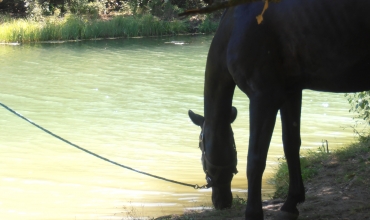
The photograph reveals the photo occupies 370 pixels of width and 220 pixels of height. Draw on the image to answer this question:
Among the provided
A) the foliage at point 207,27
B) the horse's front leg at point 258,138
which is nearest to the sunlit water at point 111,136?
the horse's front leg at point 258,138

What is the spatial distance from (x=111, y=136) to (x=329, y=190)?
6331 mm

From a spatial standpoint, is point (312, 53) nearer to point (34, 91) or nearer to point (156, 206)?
point (156, 206)

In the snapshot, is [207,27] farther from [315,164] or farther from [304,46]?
[304,46]

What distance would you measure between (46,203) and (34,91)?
10.1 metres

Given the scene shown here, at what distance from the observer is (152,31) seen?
35.4m

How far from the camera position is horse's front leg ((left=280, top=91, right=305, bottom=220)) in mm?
4590

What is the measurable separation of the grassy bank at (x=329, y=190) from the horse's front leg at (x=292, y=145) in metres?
0.14

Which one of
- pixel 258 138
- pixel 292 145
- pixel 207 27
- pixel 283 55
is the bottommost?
pixel 292 145

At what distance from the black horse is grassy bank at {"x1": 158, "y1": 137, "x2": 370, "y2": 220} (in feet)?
2.60

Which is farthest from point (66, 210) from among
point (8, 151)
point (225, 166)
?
point (8, 151)

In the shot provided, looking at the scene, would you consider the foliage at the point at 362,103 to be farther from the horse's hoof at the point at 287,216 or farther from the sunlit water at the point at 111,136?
the horse's hoof at the point at 287,216

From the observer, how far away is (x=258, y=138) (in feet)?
13.5

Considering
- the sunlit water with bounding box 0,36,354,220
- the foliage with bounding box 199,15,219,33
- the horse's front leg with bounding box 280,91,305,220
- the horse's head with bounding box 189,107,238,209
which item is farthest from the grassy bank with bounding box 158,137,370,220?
the foliage with bounding box 199,15,219,33

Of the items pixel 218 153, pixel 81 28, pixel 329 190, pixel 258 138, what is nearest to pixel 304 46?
pixel 258 138
